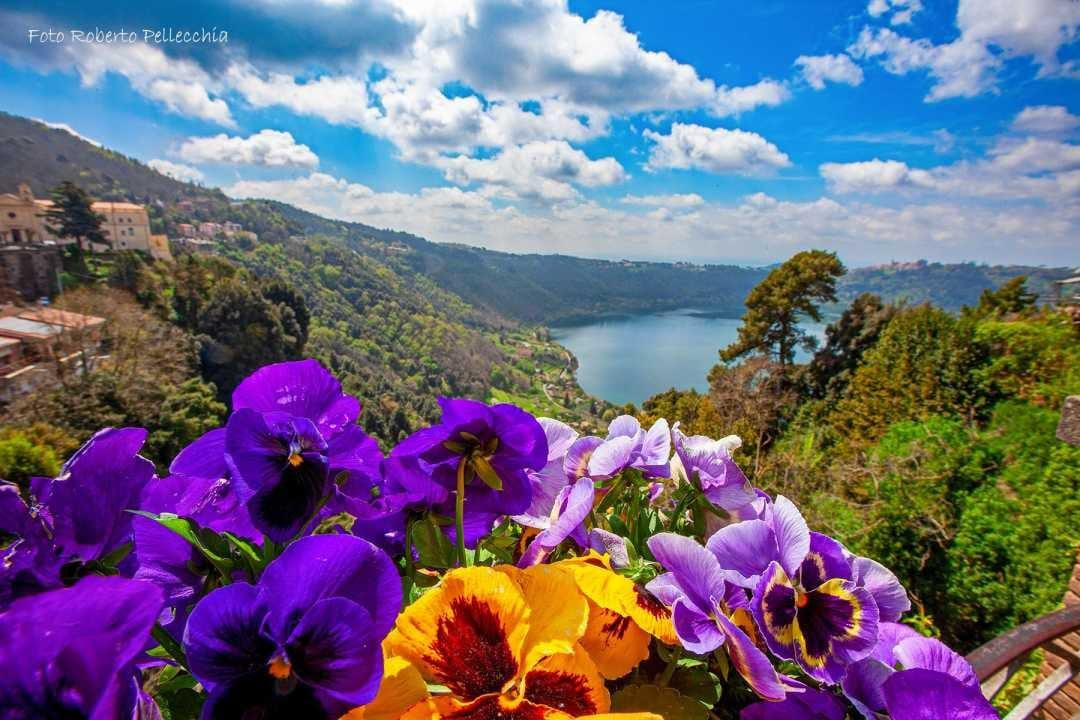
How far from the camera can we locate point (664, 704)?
16.7 inches

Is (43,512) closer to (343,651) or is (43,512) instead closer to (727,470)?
(343,651)

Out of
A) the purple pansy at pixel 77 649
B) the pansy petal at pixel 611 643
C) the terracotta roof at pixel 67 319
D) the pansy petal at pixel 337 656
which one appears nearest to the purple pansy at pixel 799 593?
the pansy petal at pixel 611 643

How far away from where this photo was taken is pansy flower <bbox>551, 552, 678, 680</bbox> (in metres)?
0.44

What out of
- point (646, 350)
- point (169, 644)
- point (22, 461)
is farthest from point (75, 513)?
point (646, 350)

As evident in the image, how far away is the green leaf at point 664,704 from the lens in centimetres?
42

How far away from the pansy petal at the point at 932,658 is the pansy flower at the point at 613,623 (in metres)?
0.26

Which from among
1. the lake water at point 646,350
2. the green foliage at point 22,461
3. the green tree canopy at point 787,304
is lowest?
the lake water at point 646,350

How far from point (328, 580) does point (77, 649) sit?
125 mm

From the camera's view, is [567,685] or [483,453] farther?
[483,453]

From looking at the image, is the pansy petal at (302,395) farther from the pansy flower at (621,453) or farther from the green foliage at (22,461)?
the green foliage at (22,461)

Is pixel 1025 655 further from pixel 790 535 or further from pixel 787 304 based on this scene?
pixel 787 304

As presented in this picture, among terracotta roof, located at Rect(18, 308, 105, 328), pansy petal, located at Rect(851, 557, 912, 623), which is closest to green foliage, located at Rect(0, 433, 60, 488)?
pansy petal, located at Rect(851, 557, 912, 623)

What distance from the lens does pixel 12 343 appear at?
21766 millimetres

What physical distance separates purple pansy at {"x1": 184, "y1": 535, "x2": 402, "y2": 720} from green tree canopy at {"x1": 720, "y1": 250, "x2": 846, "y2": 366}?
19.6m
